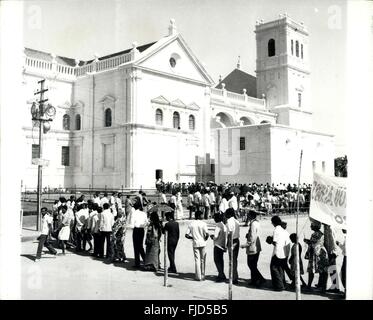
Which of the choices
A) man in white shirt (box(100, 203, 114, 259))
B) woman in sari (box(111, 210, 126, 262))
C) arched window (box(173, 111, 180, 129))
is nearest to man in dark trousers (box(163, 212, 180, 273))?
woman in sari (box(111, 210, 126, 262))

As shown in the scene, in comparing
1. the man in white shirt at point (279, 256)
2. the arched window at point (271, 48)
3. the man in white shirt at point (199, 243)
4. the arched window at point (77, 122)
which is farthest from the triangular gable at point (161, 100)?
the man in white shirt at point (279, 256)

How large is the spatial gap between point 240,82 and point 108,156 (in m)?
33.6

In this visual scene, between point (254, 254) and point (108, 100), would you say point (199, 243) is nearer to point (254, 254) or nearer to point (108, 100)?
point (254, 254)

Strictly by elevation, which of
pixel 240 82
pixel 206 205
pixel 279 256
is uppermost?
pixel 240 82

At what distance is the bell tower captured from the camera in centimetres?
5431

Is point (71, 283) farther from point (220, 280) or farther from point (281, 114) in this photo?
point (281, 114)

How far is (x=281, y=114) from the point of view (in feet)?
184

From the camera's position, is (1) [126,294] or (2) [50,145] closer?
(1) [126,294]

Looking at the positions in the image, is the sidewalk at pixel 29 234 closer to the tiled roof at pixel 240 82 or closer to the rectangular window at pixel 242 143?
the rectangular window at pixel 242 143

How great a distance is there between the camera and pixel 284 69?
55031 mm

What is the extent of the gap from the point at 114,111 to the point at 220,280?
94.9 feet

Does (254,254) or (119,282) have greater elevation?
(254,254)

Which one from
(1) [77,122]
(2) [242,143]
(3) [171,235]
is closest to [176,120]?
(2) [242,143]
